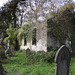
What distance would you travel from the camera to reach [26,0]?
24.4 metres

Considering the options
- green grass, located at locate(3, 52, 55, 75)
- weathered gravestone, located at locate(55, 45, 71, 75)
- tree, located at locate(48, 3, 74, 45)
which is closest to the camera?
weathered gravestone, located at locate(55, 45, 71, 75)

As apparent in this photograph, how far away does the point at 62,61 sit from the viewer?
4.28 meters

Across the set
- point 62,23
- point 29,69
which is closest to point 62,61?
point 29,69

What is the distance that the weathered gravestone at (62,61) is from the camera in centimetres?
412

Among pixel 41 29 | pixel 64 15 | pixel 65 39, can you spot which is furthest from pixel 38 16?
pixel 65 39

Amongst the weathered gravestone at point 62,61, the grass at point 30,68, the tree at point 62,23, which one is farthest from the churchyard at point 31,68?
the tree at point 62,23

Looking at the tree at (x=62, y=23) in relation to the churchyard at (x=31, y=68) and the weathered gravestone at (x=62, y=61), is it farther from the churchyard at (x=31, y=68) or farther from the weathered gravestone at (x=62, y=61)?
the weathered gravestone at (x=62, y=61)

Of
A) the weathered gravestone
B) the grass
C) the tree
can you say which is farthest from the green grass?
the tree

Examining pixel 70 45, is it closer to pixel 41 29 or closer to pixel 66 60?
pixel 41 29

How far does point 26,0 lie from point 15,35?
9716 millimetres

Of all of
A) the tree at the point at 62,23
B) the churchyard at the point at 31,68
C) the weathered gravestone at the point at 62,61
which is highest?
the tree at the point at 62,23

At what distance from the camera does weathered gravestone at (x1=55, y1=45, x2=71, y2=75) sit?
412 cm

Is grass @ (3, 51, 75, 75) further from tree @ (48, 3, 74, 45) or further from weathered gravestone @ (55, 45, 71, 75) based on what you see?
tree @ (48, 3, 74, 45)

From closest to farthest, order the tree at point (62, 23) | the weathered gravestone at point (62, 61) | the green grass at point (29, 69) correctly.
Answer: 1. the weathered gravestone at point (62, 61)
2. the green grass at point (29, 69)
3. the tree at point (62, 23)
